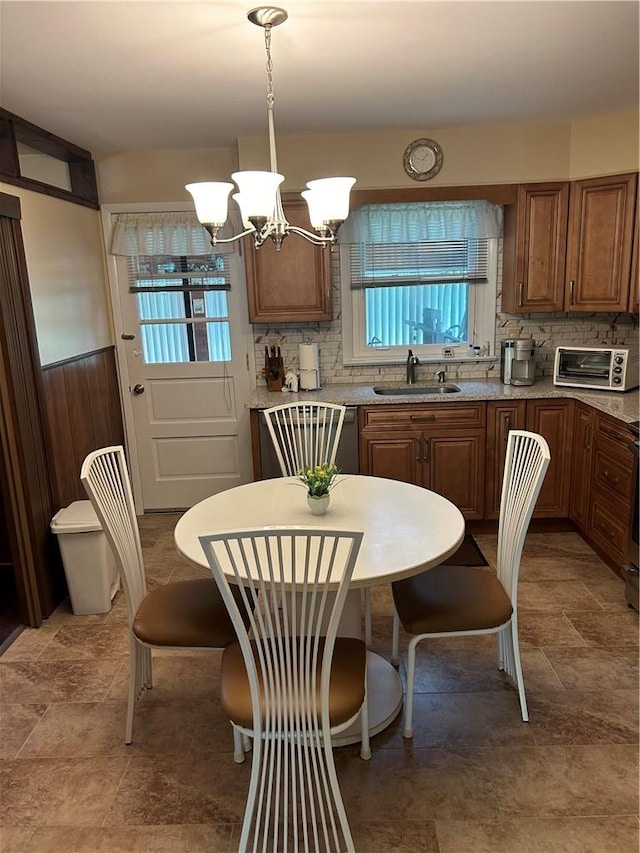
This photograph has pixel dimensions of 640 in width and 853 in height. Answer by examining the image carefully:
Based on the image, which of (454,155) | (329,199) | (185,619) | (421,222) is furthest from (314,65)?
(185,619)

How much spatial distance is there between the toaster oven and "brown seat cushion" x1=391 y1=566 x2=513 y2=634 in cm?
186

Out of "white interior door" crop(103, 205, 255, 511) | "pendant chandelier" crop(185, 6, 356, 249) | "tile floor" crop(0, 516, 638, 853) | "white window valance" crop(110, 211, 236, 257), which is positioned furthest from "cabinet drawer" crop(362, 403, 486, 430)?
"pendant chandelier" crop(185, 6, 356, 249)

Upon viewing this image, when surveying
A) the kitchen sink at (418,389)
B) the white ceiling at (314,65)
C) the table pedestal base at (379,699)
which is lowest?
the table pedestal base at (379,699)

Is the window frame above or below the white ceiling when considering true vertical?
below

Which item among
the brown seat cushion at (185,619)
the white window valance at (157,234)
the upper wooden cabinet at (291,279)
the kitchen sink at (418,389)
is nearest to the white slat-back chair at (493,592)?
the brown seat cushion at (185,619)

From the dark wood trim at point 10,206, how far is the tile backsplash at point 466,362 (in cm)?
170

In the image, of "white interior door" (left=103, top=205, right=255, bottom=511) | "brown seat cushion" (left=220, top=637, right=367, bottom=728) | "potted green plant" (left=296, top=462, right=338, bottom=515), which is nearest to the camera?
"brown seat cushion" (left=220, top=637, right=367, bottom=728)

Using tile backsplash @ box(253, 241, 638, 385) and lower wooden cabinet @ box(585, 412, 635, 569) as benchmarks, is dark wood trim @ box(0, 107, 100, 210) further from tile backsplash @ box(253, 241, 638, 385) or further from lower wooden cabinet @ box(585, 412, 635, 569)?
lower wooden cabinet @ box(585, 412, 635, 569)

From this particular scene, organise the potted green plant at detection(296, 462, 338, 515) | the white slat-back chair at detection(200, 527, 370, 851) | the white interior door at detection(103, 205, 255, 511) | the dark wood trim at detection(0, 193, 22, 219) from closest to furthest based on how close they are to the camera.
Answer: the white slat-back chair at detection(200, 527, 370, 851) → the potted green plant at detection(296, 462, 338, 515) → the dark wood trim at detection(0, 193, 22, 219) → the white interior door at detection(103, 205, 255, 511)

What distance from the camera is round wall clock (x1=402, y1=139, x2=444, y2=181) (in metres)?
3.79

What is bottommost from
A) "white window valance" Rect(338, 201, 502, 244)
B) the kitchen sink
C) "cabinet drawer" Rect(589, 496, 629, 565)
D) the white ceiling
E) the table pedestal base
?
the table pedestal base

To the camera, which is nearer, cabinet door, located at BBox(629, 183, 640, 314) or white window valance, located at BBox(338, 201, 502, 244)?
cabinet door, located at BBox(629, 183, 640, 314)

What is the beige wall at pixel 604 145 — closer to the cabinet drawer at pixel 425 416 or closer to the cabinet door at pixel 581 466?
the cabinet door at pixel 581 466

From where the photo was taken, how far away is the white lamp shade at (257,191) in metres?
1.90
